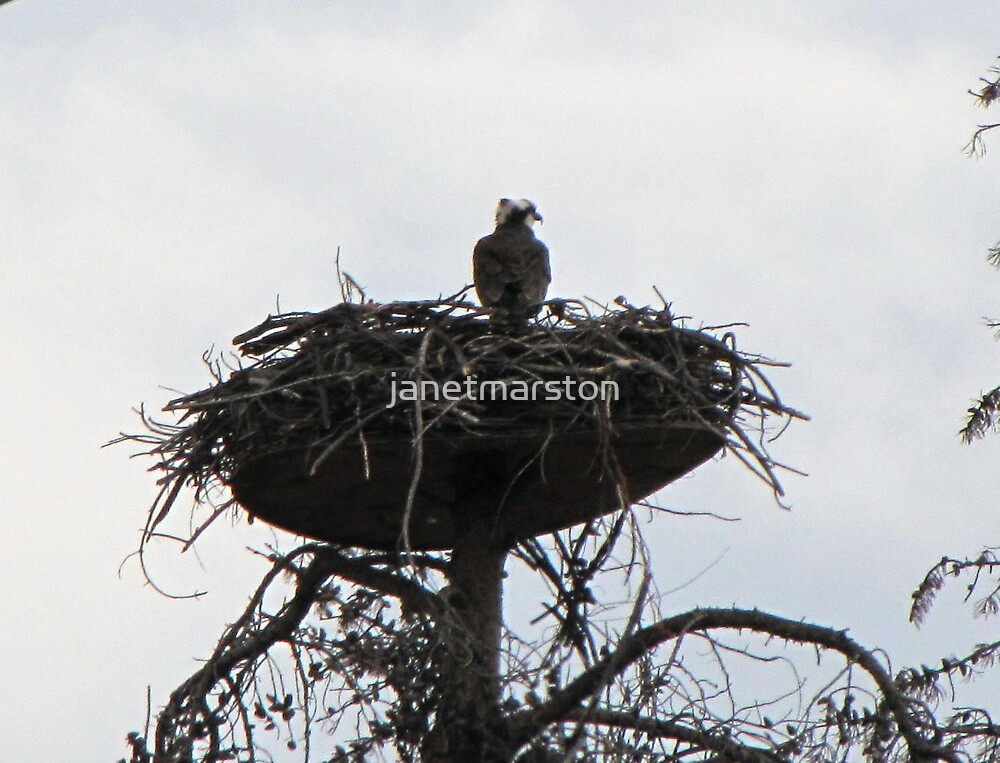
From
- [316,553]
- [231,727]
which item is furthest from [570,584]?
[231,727]

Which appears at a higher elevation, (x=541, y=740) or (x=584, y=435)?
(x=584, y=435)

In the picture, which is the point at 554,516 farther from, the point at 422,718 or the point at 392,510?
the point at 422,718

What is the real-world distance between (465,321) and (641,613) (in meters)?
2.20

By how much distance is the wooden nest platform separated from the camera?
7.33 metres

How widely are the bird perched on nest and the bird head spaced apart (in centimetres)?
35

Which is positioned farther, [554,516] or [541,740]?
[554,516]

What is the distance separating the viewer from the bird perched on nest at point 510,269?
962 cm

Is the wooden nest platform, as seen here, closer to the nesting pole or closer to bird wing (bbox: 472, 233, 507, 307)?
the nesting pole

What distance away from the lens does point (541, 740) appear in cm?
637

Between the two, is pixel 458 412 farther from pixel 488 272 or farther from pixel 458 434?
pixel 488 272

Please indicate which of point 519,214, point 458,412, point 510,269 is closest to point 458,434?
point 458,412

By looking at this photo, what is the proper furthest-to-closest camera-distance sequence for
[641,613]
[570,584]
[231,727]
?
[570,584], [231,727], [641,613]

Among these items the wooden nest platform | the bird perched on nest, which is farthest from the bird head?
the wooden nest platform

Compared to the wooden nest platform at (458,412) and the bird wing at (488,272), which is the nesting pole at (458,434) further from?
the bird wing at (488,272)
